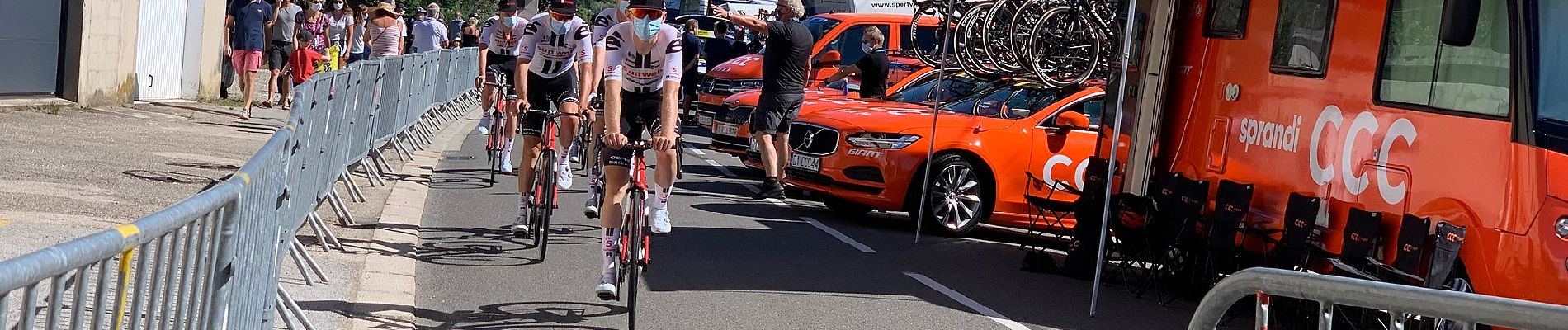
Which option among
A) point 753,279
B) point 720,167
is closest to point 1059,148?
point 753,279

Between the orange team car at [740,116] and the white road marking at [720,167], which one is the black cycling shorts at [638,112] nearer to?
the orange team car at [740,116]

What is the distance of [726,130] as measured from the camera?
16.3 metres

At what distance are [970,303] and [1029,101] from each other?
394 cm

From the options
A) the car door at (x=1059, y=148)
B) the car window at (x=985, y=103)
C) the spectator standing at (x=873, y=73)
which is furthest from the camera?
the spectator standing at (x=873, y=73)

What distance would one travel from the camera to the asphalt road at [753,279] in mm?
8125

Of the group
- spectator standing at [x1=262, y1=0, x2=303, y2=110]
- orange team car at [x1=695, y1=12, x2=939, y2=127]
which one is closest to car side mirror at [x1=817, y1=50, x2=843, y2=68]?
orange team car at [x1=695, y1=12, x2=939, y2=127]

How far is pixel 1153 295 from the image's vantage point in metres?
10.2

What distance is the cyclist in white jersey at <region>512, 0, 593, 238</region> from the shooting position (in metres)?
10.7

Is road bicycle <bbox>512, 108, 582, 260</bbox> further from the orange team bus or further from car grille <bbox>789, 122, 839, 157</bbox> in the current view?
the orange team bus

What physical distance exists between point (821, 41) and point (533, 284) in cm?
1194

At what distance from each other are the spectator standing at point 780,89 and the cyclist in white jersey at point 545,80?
2192 millimetres

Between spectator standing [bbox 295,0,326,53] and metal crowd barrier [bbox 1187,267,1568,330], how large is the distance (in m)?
18.5

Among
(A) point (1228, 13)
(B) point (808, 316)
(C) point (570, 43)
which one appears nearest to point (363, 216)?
(C) point (570, 43)

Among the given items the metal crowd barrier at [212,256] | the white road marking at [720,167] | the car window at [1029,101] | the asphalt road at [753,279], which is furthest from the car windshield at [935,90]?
the metal crowd barrier at [212,256]
